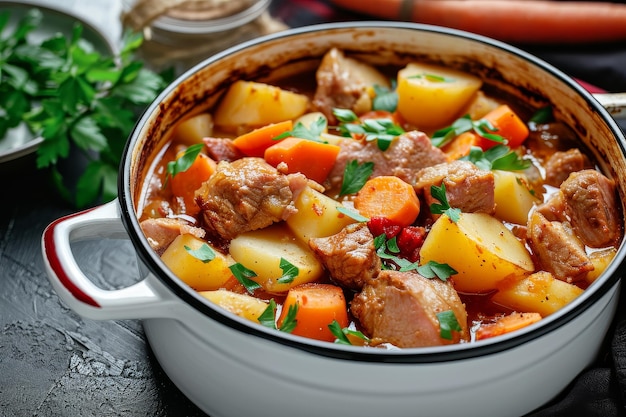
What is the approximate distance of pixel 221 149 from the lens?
8.79 feet

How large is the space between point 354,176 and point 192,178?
21.3 inches

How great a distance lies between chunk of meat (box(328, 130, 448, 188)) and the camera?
2.57 meters

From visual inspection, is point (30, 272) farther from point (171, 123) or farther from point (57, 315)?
point (171, 123)

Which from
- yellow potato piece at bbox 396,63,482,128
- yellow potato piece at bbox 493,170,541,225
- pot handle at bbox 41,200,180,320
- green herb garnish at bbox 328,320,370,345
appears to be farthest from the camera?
yellow potato piece at bbox 396,63,482,128

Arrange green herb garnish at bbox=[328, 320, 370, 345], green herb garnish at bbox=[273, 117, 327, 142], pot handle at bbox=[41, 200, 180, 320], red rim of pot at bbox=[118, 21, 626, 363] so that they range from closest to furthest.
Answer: red rim of pot at bbox=[118, 21, 626, 363] → pot handle at bbox=[41, 200, 180, 320] → green herb garnish at bbox=[328, 320, 370, 345] → green herb garnish at bbox=[273, 117, 327, 142]

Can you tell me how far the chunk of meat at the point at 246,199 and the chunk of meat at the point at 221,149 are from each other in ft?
0.89

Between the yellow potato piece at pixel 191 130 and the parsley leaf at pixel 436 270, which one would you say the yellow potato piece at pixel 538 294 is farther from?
the yellow potato piece at pixel 191 130

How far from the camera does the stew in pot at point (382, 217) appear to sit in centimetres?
215

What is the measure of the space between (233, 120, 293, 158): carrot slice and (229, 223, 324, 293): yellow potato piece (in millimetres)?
394

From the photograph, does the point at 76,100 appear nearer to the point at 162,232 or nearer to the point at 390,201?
the point at 162,232

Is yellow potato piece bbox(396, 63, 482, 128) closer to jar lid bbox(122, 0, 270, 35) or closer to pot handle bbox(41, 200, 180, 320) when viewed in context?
jar lid bbox(122, 0, 270, 35)

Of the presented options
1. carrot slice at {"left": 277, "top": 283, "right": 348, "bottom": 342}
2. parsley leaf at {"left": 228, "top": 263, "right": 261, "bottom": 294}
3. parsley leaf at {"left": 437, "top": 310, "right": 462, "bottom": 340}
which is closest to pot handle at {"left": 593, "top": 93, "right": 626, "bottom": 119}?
parsley leaf at {"left": 437, "top": 310, "right": 462, "bottom": 340}

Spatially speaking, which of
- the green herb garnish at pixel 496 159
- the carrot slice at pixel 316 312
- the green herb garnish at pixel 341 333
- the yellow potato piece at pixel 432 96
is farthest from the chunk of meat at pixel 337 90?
the green herb garnish at pixel 341 333

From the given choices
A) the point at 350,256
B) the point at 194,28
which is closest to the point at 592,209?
the point at 350,256
